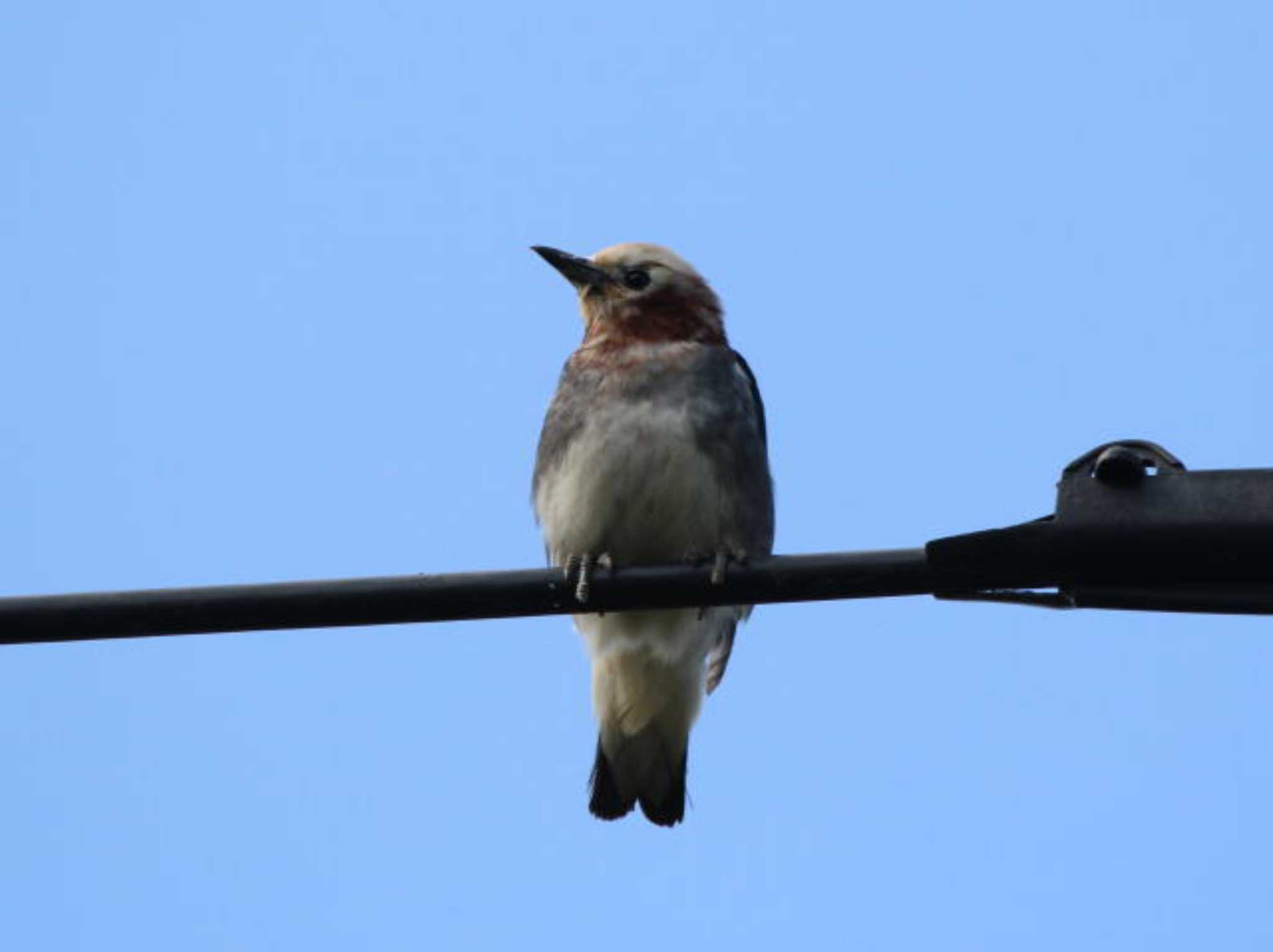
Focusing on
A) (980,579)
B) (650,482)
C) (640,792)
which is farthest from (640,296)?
(980,579)

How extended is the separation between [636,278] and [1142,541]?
409cm

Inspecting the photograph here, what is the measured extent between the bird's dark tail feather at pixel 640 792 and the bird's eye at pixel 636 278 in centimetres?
165

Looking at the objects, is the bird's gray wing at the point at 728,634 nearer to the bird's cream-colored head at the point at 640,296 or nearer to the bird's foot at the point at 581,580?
the bird's cream-colored head at the point at 640,296

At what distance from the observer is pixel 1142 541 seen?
361 cm

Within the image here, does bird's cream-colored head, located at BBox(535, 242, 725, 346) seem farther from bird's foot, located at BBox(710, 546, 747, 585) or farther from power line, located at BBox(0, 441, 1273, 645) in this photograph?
power line, located at BBox(0, 441, 1273, 645)

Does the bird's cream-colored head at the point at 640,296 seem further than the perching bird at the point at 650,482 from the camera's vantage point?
Yes

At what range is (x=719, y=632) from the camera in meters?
7.20

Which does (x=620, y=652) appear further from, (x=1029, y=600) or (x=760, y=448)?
(x=1029, y=600)

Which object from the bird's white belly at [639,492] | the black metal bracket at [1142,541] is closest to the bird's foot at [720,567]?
the bird's white belly at [639,492]

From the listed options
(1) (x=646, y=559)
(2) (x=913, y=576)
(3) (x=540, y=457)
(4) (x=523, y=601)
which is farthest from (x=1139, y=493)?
(3) (x=540, y=457)

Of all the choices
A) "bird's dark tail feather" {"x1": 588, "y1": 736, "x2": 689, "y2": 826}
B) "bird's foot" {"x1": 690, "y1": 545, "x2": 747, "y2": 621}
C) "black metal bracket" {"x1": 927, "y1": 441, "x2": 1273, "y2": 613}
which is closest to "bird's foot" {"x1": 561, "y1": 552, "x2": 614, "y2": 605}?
"bird's foot" {"x1": 690, "y1": 545, "x2": 747, "y2": 621}

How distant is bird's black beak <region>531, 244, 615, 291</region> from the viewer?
24.7 feet

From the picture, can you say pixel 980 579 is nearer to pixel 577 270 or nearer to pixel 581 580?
pixel 581 580

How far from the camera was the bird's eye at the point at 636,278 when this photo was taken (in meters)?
7.48
